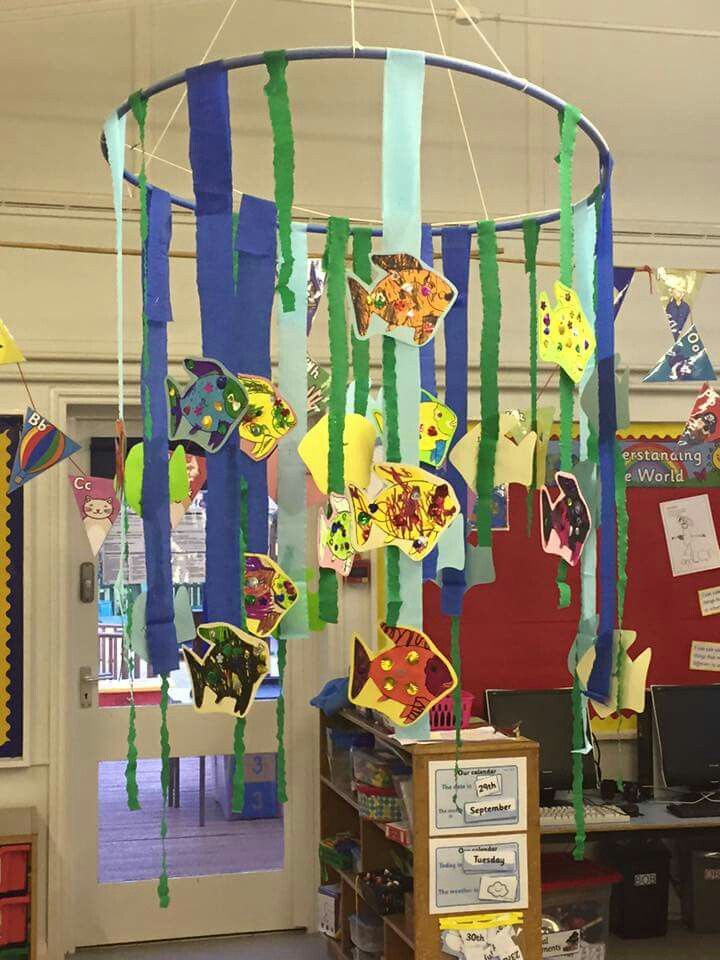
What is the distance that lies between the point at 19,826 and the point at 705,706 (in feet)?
8.22

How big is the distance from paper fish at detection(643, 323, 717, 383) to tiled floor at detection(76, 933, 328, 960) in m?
2.36

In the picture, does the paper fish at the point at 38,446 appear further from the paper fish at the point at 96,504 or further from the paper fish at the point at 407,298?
the paper fish at the point at 407,298

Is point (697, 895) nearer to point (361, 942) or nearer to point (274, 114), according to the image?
point (361, 942)

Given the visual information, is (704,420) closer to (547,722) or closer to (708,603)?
(708,603)

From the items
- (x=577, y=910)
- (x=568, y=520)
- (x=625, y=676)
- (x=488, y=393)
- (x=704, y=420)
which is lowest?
(x=577, y=910)

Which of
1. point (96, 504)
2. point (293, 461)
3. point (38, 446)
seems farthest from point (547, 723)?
point (293, 461)

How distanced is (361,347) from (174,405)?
0.54 meters

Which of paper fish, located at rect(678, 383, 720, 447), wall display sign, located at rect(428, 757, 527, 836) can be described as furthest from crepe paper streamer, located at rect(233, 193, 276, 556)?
paper fish, located at rect(678, 383, 720, 447)

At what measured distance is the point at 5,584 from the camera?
4.13 meters

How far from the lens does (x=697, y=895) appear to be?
4309 millimetres

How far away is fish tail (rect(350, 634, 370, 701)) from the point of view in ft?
5.57

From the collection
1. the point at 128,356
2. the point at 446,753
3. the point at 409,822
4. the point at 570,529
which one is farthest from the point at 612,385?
the point at 128,356

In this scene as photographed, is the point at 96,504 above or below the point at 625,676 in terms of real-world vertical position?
above

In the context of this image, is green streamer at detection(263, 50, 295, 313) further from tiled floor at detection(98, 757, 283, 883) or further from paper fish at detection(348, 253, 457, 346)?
tiled floor at detection(98, 757, 283, 883)
